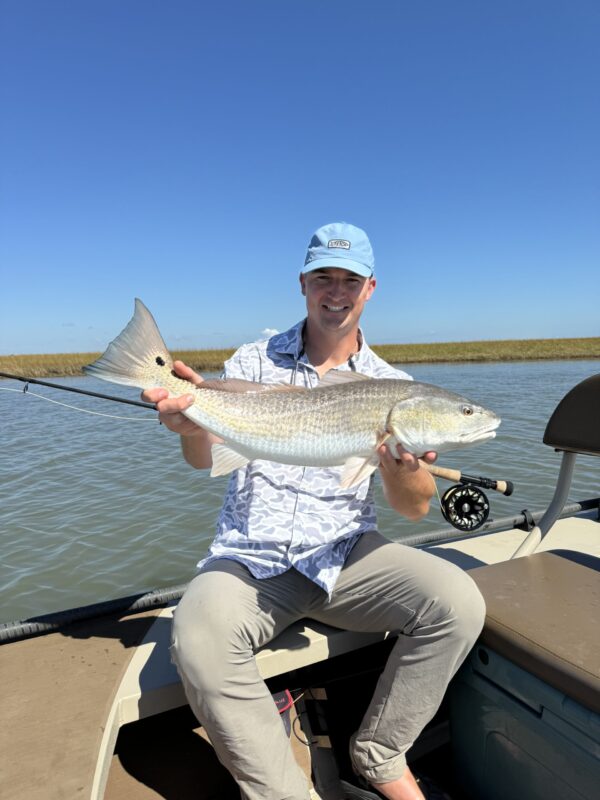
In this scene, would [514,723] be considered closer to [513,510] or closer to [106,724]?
[106,724]

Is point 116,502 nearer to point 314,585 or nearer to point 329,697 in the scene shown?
point 329,697

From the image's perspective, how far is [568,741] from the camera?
2.09 metres

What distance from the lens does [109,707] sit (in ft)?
7.62

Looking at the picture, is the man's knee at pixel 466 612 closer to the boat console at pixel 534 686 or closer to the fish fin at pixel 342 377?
the boat console at pixel 534 686

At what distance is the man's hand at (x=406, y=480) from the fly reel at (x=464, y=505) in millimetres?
1429

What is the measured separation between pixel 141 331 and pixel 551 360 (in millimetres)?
49605

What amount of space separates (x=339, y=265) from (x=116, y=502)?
290 inches

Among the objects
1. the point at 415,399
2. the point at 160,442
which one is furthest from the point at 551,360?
the point at 415,399

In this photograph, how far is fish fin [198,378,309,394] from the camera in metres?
2.95

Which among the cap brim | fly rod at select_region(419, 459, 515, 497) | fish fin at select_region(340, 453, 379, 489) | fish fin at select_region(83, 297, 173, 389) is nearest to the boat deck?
fish fin at select_region(340, 453, 379, 489)

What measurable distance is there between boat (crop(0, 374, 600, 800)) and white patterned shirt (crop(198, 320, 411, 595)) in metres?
0.43

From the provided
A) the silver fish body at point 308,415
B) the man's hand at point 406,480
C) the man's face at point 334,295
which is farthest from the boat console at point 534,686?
the man's face at point 334,295

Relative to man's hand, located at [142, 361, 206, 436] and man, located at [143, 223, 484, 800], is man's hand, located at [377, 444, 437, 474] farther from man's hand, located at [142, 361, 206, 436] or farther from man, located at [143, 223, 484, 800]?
man's hand, located at [142, 361, 206, 436]

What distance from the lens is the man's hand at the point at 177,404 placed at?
110 inches
